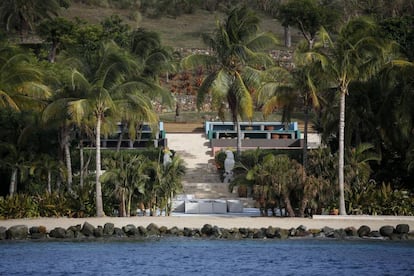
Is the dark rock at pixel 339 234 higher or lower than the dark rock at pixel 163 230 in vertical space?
lower

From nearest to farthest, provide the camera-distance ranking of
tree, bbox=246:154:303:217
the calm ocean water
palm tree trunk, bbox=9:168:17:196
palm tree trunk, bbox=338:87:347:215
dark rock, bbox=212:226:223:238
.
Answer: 1. the calm ocean water
2. dark rock, bbox=212:226:223:238
3. tree, bbox=246:154:303:217
4. palm tree trunk, bbox=338:87:347:215
5. palm tree trunk, bbox=9:168:17:196

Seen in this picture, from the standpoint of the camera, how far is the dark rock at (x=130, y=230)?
37.7m

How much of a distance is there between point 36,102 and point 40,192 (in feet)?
14.2

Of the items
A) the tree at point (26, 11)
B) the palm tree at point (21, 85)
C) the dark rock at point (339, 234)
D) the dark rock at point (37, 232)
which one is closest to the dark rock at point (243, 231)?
the dark rock at point (339, 234)

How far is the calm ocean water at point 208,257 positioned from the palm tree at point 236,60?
1468 centimetres

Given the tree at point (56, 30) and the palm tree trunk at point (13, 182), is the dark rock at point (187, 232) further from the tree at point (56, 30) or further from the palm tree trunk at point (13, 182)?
the tree at point (56, 30)

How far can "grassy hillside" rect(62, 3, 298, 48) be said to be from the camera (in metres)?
97.4

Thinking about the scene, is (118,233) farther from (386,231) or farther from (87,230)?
(386,231)

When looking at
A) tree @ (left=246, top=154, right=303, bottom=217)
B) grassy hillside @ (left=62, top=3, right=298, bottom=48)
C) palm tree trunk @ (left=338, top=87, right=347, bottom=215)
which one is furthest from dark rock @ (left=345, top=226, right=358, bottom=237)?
grassy hillside @ (left=62, top=3, right=298, bottom=48)

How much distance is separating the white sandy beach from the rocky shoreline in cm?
100

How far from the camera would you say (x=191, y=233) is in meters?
37.7

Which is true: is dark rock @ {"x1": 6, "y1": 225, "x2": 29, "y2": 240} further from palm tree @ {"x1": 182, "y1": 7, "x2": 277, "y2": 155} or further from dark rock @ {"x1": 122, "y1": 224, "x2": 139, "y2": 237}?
palm tree @ {"x1": 182, "y1": 7, "x2": 277, "y2": 155}

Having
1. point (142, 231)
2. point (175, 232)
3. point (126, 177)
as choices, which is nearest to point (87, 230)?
point (142, 231)

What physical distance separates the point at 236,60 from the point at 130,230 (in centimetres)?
1576
